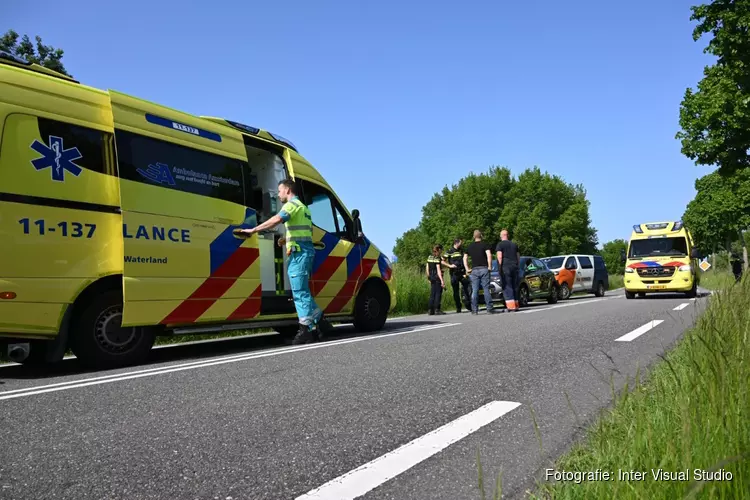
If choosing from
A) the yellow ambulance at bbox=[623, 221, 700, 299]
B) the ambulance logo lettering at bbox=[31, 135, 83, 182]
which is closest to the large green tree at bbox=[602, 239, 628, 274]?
the yellow ambulance at bbox=[623, 221, 700, 299]

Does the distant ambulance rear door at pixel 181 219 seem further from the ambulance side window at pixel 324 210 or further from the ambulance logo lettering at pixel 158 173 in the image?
the ambulance side window at pixel 324 210

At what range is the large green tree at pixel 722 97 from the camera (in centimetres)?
1916

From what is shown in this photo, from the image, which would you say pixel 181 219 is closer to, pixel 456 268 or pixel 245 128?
pixel 245 128

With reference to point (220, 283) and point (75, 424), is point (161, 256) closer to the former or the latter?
point (220, 283)

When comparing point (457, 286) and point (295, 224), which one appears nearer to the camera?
point (295, 224)

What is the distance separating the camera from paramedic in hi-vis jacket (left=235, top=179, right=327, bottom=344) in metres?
7.15

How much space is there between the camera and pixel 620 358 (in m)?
5.29

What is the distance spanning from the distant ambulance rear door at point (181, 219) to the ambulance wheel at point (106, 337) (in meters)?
0.16

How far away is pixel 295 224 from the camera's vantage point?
7.18 meters

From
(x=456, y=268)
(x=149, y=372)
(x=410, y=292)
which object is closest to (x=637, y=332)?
(x=149, y=372)

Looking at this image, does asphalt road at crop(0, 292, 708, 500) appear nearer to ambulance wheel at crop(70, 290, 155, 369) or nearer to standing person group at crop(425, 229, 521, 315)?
ambulance wheel at crop(70, 290, 155, 369)

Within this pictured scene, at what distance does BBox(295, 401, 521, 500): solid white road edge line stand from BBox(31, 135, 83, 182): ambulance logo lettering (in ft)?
13.9

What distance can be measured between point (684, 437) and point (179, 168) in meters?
5.76

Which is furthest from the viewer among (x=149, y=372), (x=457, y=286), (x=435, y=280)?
(x=457, y=286)
